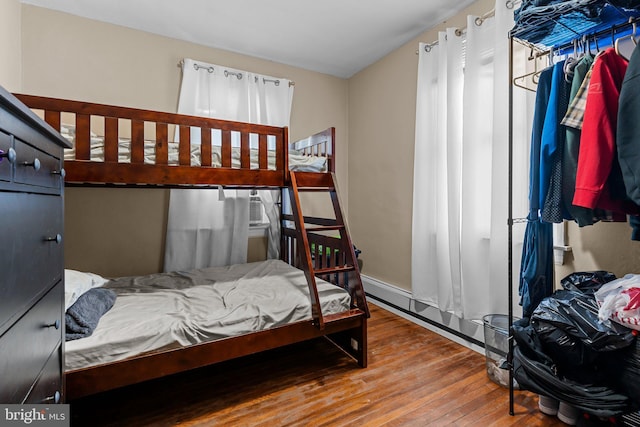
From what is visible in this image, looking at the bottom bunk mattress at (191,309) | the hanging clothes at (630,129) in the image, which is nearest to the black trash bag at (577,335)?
the hanging clothes at (630,129)

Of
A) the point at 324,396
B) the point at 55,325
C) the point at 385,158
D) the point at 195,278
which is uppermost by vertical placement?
the point at 385,158

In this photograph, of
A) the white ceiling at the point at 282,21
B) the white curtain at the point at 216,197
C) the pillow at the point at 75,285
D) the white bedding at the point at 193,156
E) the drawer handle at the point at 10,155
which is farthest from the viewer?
the white curtain at the point at 216,197

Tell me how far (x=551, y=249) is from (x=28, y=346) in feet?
7.11

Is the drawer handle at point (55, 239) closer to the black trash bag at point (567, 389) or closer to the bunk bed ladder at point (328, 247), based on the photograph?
the bunk bed ladder at point (328, 247)

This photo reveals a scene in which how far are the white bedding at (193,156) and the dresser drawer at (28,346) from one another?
894mm

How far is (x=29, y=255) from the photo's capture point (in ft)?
2.77

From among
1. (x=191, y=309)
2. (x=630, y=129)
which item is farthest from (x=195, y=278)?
(x=630, y=129)

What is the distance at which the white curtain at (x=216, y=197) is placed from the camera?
281cm

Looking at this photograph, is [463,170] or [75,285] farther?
[463,170]

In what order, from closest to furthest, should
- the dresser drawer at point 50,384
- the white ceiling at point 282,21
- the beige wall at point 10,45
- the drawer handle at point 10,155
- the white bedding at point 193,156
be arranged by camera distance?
1. the drawer handle at point 10,155
2. the dresser drawer at point 50,384
3. the white bedding at point 193,156
4. the beige wall at point 10,45
5. the white ceiling at point 282,21

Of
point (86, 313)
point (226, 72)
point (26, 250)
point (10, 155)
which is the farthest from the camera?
point (226, 72)

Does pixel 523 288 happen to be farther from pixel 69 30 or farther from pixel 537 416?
pixel 69 30

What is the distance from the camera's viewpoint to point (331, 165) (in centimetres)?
228

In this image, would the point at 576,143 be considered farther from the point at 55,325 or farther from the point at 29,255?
the point at 55,325
